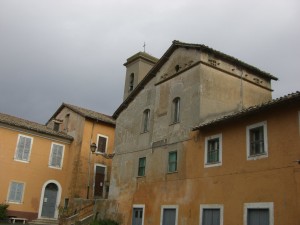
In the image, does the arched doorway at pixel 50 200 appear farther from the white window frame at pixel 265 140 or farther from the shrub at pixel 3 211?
the white window frame at pixel 265 140

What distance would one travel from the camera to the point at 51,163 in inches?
1124

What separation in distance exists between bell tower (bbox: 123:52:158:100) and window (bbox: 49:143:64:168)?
774 centimetres

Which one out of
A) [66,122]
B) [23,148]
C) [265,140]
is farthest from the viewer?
[66,122]

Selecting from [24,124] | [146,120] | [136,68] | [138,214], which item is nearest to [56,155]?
[24,124]

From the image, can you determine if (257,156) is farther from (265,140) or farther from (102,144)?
(102,144)

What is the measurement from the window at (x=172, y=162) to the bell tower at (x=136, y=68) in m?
14.9

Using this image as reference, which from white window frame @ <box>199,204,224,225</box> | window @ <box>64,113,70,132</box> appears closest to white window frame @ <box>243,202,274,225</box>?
white window frame @ <box>199,204,224,225</box>

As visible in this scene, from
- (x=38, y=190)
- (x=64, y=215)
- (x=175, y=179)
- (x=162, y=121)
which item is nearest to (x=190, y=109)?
(x=162, y=121)

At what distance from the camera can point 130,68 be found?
113 ft

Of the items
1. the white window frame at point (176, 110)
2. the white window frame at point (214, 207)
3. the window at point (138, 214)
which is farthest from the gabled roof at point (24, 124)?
the white window frame at point (214, 207)

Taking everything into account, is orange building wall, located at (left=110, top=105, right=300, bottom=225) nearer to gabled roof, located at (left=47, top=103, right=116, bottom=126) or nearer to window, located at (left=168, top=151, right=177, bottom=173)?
window, located at (left=168, top=151, right=177, bottom=173)

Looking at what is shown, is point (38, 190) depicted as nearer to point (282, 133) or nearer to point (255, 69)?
point (255, 69)

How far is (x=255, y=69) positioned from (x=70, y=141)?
55.3 feet

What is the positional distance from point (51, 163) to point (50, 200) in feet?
9.58
